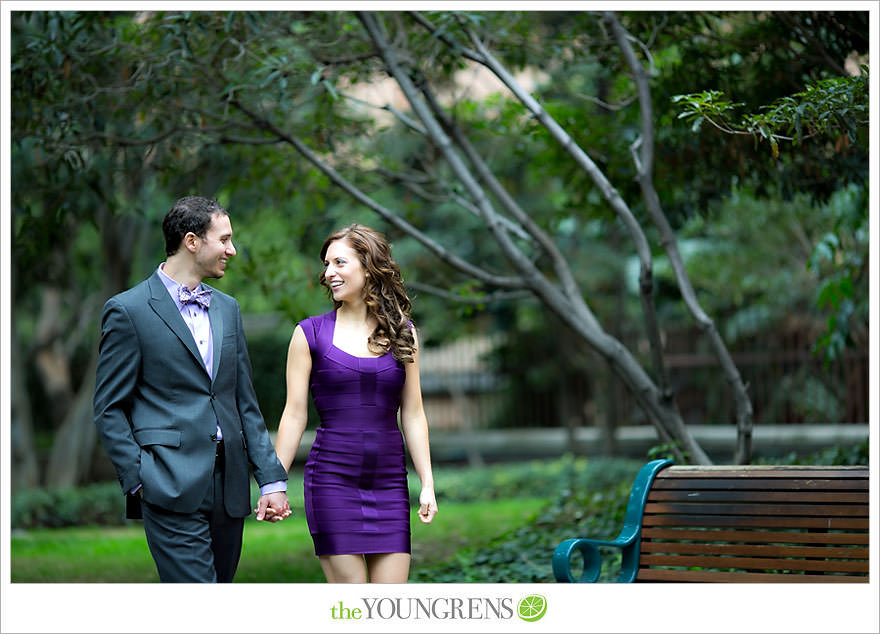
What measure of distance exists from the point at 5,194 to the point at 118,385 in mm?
1365

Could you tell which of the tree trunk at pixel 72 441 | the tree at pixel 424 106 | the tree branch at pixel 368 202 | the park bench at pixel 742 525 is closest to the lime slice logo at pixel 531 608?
the park bench at pixel 742 525

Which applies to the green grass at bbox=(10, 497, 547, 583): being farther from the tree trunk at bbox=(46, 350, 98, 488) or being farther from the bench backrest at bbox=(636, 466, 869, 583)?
the bench backrest at bbox=(636, 466, 869, 583)

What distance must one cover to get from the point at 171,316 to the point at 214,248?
0.30 metres

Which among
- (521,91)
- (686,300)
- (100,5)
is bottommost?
(686,300)

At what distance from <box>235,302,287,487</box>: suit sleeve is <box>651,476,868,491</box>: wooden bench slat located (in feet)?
6.52

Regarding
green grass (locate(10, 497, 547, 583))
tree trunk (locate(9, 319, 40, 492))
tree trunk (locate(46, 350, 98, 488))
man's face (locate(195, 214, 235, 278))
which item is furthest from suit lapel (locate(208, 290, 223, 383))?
tree trunk (locate(9, 319, 40, 492))

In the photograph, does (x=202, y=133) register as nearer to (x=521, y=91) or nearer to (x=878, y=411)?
(x=521, y=91)

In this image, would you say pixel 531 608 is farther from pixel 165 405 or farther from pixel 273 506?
pixel 165 405

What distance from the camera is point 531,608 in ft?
12.7

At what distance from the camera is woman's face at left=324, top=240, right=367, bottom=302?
402cm

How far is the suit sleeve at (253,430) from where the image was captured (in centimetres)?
377

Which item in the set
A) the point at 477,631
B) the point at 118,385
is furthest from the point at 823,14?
the point at 118,385

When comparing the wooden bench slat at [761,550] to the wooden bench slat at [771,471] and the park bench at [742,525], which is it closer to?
the park bench at [742,525]

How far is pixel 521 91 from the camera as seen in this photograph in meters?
6.06
